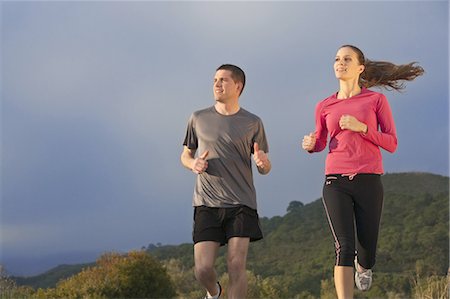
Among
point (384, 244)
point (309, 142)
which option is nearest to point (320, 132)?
point (309, 142)

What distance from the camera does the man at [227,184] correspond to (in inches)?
238

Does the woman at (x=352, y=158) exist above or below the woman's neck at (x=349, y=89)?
below

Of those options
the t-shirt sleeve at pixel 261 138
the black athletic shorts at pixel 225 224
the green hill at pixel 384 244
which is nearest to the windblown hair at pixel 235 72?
the t-shirt sleeve at pixel 261 138

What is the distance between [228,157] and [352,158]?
1.05 m

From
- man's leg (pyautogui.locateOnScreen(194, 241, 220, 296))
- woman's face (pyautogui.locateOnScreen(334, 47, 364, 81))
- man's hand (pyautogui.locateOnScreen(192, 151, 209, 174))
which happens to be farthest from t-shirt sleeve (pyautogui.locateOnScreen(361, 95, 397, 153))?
man's leg (pyautogui.locateOnScreen(194, 241, 220, 296))

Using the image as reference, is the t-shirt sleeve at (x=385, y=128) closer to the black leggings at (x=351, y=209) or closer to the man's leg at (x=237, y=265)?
the black leggings at (x=351, y=209)

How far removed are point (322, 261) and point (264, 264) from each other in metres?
2.24

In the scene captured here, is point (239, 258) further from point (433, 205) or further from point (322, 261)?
point (433, 205)

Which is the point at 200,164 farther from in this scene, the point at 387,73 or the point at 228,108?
the point at 387,73

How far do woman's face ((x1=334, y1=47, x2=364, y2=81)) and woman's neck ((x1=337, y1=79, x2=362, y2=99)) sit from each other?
0.05 meters

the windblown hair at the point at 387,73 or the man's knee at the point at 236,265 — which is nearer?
the man's knee at the point at 236,265

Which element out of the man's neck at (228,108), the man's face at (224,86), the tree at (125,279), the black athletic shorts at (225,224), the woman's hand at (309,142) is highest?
the man's face at (224,86)

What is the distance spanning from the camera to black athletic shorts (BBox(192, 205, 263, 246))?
6.03 m

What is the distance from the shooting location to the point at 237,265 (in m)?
5.95
